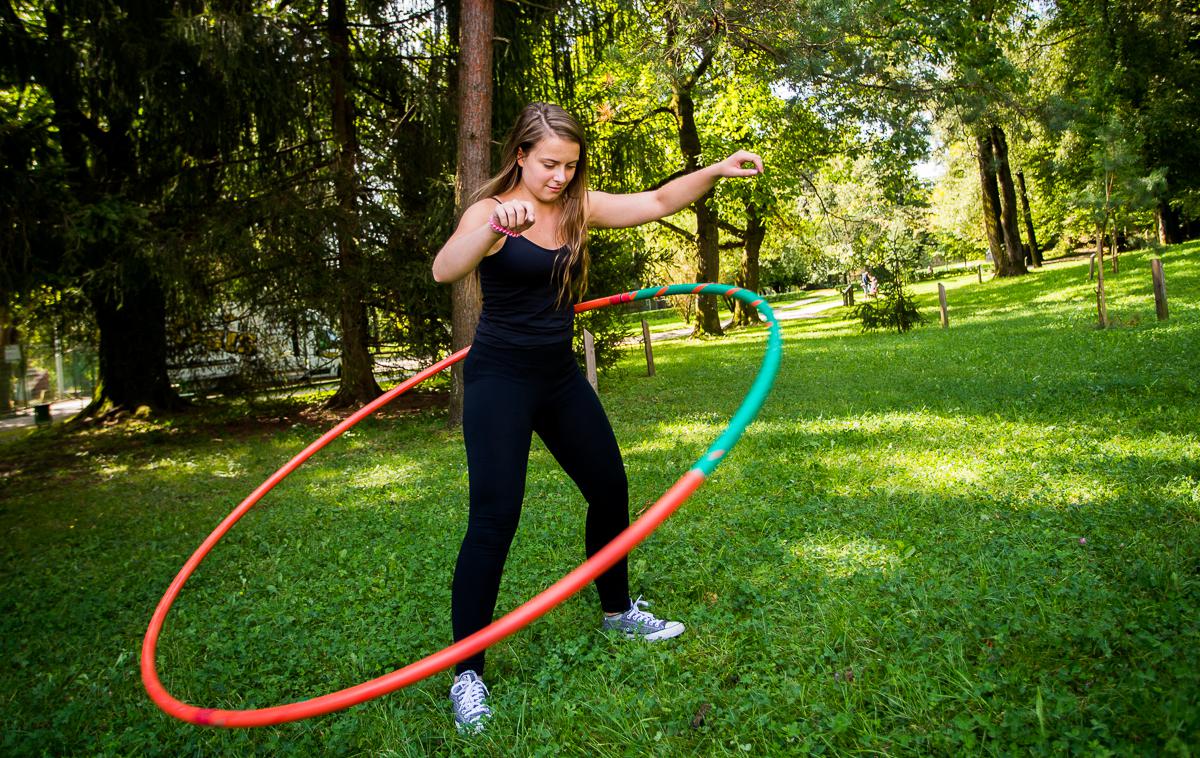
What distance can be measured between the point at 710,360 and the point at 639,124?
19.2 ft

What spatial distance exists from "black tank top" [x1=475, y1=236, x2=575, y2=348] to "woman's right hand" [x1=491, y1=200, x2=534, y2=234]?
1.20 feet

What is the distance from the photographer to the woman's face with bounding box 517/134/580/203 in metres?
2.87

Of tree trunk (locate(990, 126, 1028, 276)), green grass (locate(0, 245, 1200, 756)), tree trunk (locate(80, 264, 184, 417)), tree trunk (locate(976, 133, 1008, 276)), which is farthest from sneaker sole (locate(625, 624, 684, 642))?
tree trunk (locate(990, 126, 1028, 276))

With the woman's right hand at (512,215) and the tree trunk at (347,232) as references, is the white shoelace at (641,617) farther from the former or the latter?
the tree trunk at (347,232)

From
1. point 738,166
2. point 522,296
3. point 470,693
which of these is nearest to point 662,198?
point 738,166

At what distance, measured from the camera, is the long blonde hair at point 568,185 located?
2.90m

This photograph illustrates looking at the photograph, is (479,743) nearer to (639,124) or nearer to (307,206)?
(307,206)

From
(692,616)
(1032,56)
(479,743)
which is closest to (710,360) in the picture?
(692,616)

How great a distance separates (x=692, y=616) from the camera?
355cm

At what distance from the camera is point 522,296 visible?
2953 mm

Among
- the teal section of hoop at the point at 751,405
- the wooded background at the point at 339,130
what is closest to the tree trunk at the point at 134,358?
the wooded background at the point at 339,130

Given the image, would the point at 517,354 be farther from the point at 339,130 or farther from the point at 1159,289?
the point at 1159,289

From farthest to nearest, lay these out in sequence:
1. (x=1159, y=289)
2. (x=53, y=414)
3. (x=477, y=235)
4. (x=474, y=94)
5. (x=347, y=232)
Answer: (x=53, y=414) < (x=1159, y=289) < (x=347, y=232) < (x=474, y=94) < (x=477, y=235)

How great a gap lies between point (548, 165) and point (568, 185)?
0.72ft
